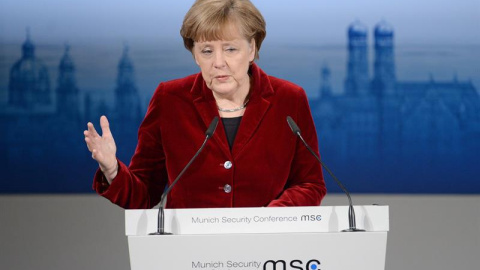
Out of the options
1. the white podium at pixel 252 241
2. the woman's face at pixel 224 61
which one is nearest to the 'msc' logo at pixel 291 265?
the white podium at pixel 252 241

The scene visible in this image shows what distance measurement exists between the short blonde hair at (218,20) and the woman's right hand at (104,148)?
34cm

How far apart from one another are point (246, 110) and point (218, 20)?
0.93 feet

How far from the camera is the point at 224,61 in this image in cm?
195

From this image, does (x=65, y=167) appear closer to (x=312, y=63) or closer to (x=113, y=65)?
(x=113, y=65)

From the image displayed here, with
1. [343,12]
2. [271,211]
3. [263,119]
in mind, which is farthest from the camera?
[343,12]

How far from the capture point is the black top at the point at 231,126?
2.06 metres

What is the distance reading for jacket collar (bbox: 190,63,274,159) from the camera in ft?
6.62

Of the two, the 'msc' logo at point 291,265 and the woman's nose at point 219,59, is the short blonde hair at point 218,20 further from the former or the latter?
the 'msc' logo at point 291,265

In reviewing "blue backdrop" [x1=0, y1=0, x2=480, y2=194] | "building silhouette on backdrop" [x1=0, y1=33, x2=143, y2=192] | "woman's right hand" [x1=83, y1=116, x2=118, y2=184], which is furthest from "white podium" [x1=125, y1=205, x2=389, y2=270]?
"building silhouette on backdrop" [x1=0, y1=33, x2=143, y2=192]

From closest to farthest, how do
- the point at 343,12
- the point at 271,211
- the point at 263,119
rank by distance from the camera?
1. the point at 271,211
2. the point at 263,119
3. the point at 343,12

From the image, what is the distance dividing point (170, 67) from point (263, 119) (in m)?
2.34

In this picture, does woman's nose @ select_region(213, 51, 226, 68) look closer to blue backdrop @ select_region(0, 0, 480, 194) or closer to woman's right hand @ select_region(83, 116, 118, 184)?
woman's right hand @ select_region(83, 116, 118, 184)

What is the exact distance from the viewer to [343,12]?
4.32m

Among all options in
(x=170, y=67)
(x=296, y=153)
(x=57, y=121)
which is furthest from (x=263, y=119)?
(x=57, y=121)
